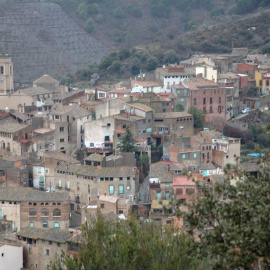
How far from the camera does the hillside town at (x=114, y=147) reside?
33.1 meters

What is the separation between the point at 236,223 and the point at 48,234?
671 inches

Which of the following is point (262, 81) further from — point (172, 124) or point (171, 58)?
point (172, 124)

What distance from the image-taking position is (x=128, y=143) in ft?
125

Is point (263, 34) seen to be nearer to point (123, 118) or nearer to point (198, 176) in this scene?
point (123, 118)

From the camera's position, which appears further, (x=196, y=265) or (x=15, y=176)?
(x=15, y=176)

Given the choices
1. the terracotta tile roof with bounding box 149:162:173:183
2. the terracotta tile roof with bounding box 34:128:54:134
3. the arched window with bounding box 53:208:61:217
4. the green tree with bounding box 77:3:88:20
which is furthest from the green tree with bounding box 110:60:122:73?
the green tree with bounding box 77:3:88:20

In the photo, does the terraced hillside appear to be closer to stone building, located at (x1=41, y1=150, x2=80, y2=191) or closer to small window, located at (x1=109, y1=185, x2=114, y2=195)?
stone building, located at (x1=41, y1=150, x2=80, y2=191)

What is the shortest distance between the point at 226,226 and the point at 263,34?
55.7 meters

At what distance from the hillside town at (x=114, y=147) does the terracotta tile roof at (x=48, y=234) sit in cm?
3

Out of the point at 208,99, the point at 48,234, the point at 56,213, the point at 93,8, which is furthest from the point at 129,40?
the point at 48,234

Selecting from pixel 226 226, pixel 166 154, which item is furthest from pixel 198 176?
pixel 226 226

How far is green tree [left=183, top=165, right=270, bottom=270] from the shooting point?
13.6 metres

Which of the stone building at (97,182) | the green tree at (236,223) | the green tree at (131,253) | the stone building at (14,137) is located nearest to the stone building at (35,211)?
the stone building at (97,182)

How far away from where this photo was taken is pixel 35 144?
39.3 m
